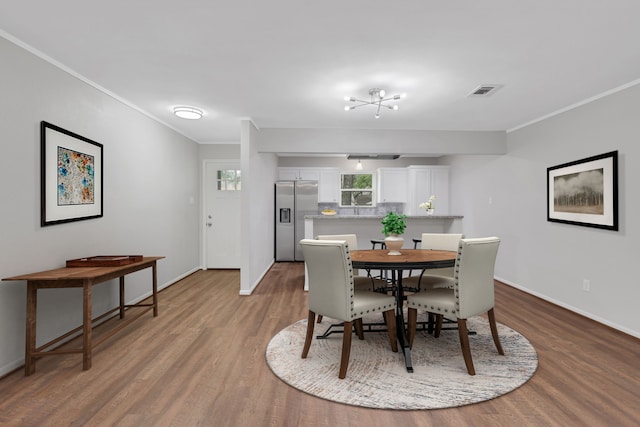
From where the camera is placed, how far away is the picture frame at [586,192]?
3.22 m

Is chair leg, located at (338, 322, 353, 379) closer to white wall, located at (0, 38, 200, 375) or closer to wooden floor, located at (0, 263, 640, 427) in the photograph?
wooden floor, located at (0, 263, 640, 427)

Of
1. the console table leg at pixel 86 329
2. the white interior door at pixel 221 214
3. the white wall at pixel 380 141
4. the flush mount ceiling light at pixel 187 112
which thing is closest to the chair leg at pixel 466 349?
the console table leg at pixel 86 329

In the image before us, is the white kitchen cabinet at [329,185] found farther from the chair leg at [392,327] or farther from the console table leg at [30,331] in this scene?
Answer: the console table leg at [30,331]

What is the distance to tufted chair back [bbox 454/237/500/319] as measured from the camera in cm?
234

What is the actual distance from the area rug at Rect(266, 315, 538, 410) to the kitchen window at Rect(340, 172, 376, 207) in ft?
16.0

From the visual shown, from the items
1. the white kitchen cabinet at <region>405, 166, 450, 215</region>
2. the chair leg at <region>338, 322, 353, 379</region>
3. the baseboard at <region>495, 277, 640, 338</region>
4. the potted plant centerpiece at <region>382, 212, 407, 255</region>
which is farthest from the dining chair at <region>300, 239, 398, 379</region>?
the white kitchen cabinet at <region>405, 166, 450, 215</region>

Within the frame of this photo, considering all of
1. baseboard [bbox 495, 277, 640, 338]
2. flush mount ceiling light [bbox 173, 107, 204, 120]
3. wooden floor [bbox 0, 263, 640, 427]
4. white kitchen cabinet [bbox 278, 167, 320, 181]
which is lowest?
wooden floor [bbox 0, 263, 640, 427]

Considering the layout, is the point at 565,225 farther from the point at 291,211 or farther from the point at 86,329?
the point at 291,211

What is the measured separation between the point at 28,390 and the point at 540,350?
11.9 ft

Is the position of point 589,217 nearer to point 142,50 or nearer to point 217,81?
point 217,81

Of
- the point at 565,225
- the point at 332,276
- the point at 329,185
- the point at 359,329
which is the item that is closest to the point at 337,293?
the point at 332,276

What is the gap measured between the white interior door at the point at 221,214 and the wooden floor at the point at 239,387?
2.68 meters


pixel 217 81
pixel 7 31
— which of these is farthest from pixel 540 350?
pixel 7 31

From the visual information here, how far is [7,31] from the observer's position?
2221 millimetres
